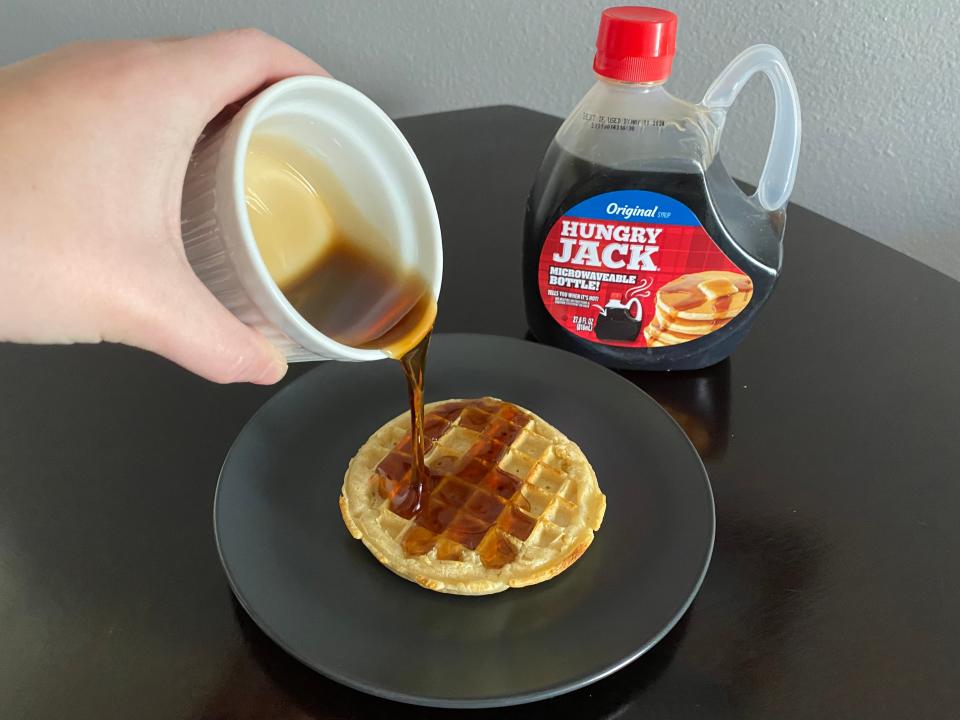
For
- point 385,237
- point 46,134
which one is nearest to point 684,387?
point 385,237

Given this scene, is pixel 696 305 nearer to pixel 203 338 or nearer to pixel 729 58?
pixel 203 338

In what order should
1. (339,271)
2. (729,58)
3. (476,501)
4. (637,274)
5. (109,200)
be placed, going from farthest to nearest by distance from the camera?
(729,58), (637,274), (476,501), (339,271), (109,200)

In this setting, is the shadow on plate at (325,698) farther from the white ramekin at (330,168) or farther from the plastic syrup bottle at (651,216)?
the plastic syrup bottle at (651,216)

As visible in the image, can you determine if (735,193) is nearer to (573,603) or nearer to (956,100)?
(573,603)

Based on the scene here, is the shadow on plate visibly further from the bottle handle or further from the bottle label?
the bottle handle

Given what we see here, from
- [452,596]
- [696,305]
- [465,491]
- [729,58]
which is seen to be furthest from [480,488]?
[729,58]

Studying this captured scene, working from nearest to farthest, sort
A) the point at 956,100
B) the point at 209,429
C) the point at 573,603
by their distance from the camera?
1. the point at 573,603
2. the point at 209,429
3. the point at 956,100
